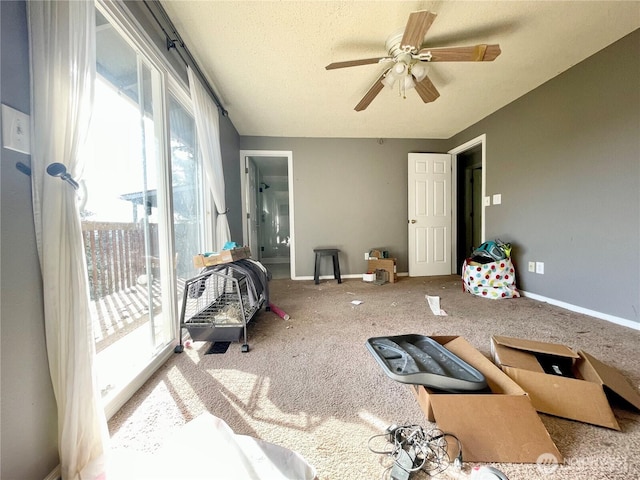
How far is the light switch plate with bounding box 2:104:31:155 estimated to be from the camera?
60 centimetres

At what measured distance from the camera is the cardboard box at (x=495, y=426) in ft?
2.37

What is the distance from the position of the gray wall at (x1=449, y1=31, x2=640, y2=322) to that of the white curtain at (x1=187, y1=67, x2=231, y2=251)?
335cm

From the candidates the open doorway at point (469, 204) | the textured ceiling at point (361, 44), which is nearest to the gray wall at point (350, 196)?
the textured ceiling at point (361, 44)

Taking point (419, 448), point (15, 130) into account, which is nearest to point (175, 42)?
point (15, 130)

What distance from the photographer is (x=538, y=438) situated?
74 cm

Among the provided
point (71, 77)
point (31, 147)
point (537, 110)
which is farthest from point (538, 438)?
point (537, 110)

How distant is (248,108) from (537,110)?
10.5 ft

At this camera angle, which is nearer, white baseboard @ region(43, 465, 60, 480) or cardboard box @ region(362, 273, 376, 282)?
white baseboard @ region(43, 465, 60, 480)

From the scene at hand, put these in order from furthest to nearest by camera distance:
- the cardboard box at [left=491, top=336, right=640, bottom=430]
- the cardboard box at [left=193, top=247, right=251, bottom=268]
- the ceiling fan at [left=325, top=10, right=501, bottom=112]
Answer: the cardboard box at [left=193, top=247, right=251, bottom=268], the ceiling fan at [left=325, top=10, right=501, bottom=112], the cardboard box at [left=491, top=336, right=640, bottom=430]

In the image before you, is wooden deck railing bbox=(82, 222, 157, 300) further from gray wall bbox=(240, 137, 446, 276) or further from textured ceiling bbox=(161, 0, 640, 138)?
gray wall bbox=(240, 137, 446, 276)

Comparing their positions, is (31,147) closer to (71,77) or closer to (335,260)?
(71,77)

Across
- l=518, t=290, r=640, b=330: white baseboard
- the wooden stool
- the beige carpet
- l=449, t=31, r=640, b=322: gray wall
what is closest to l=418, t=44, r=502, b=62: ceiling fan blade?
l=449, t=31, r=640, b=322: gray wall

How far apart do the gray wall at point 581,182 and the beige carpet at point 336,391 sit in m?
0.37

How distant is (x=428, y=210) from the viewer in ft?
11.7
